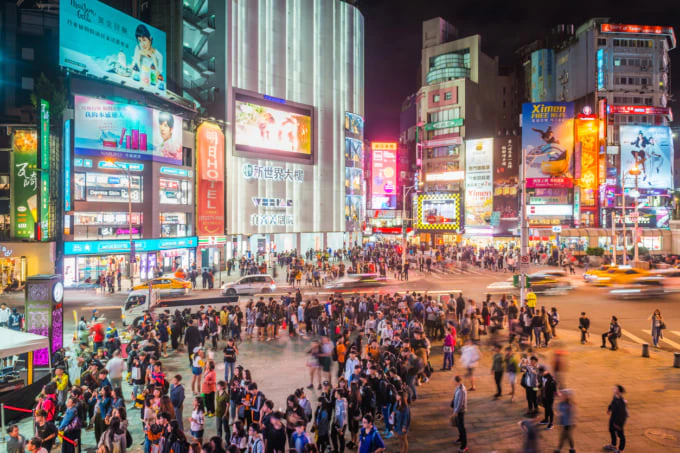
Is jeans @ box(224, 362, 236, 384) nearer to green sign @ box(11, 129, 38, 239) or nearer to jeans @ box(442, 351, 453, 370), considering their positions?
jeans @ box(442, 351, 453, 370)

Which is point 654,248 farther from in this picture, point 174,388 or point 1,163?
point 1,163

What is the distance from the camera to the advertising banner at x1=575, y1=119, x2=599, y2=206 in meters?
58.8

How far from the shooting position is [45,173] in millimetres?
34094

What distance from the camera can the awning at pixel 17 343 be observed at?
10648 mm

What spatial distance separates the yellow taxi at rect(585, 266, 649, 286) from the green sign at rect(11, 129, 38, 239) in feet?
140

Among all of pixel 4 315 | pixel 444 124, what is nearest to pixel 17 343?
pixel 4 315

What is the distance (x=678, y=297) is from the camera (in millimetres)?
29422

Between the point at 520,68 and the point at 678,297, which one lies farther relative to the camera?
the point at 520,68

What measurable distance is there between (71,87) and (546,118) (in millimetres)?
50888

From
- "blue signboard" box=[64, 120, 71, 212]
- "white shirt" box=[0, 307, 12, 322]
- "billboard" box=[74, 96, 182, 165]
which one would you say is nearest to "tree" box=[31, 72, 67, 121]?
"blue signboard" box=[64, 120, 71, 212]

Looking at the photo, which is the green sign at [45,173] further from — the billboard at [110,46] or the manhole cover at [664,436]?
the manhole cover at [664,436]

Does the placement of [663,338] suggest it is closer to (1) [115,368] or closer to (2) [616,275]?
(2) [616,275]

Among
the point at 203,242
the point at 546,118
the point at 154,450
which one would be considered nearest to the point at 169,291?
the point at 203,242

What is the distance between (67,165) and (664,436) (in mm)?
38665
